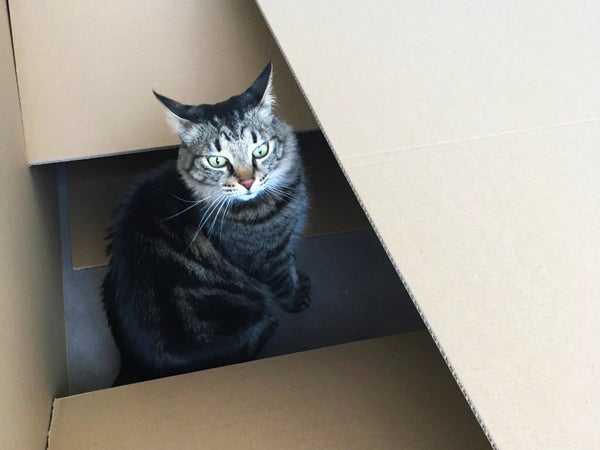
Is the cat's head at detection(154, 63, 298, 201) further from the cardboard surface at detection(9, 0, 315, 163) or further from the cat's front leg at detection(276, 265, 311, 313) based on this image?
the cat's front leg at detection(276, 265, 311, 313)

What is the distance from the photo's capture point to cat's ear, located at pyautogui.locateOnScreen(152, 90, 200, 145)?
1.00 meters

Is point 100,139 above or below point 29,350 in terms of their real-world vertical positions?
above

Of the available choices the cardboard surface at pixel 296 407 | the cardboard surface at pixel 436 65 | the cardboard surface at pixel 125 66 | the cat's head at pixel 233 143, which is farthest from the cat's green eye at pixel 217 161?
the cardboard surface at pixel 296 407

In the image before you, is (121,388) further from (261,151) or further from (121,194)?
(121,194)

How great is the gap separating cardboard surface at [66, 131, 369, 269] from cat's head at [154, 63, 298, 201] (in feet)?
1.38

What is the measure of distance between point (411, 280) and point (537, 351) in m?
0.15

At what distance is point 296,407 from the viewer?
92cm

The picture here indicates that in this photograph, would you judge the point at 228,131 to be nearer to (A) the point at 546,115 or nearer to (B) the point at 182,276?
(B) the point at 182,276

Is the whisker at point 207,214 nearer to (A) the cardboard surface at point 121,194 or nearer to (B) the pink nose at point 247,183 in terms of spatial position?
(B) the pink nose at point 247,183

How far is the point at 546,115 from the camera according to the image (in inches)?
33.3

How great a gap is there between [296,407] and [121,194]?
0.85 metres

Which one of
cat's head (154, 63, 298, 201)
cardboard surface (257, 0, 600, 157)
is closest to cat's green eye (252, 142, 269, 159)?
cat's head (154, 63, 298, 201)

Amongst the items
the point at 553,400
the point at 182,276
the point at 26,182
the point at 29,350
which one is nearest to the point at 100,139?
the point at 26,182

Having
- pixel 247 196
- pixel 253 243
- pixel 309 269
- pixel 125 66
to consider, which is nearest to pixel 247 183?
pixel 247 196
